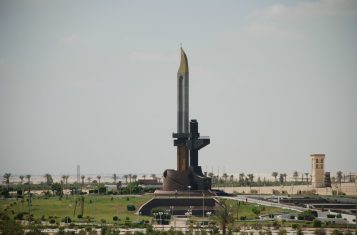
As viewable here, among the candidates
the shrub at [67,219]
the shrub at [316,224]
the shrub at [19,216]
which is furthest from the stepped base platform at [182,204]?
the shrub at [316,224]

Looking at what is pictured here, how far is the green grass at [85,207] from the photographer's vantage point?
9292 cm

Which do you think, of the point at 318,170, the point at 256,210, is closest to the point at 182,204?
the point at 256,210

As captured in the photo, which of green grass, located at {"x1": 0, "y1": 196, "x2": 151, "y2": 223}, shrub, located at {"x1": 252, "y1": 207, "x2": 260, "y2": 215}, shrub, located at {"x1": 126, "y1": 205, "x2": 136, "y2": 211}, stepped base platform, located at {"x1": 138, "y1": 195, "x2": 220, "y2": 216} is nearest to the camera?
shrub, located at {"x1": 252, "y1": 207, "x2": 260, "y2": 215}

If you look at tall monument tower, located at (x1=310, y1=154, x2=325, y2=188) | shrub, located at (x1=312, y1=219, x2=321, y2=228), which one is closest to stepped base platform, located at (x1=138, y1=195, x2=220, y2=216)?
shrub, located at (x1=312, y1=219, x2=321, y2=228)

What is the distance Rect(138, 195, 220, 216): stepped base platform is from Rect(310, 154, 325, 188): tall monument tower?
4686 centimetres

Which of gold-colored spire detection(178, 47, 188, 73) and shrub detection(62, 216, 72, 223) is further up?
gold-colored spire detection(178, 47, 188, 73)

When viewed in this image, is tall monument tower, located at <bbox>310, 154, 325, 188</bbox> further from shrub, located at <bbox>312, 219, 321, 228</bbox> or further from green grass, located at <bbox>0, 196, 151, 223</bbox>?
shrub, located at <bbox>312, 219, 321, 228</bbox>

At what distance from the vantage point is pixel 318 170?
143 metres

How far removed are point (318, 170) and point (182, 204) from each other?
167ft

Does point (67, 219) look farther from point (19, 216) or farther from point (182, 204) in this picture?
point (182, 204)

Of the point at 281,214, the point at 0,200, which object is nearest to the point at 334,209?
the point at 281,214

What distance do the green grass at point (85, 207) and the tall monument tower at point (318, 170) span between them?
42805 mm

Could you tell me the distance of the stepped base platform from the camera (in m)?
96.8

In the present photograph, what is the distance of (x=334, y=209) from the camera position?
97875 mm
